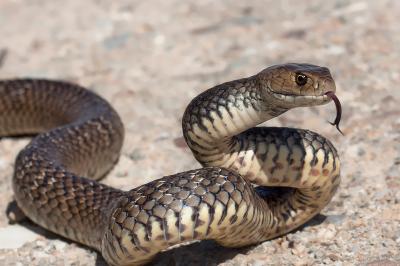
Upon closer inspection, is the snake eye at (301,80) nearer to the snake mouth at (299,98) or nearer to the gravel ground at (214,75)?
the snake mouth at (299,98)

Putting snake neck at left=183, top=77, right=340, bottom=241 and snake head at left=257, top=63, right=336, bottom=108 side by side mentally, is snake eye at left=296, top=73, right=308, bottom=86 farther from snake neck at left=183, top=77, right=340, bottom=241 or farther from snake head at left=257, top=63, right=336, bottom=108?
snake neck at left=183, top=77, right=340, bottom=241

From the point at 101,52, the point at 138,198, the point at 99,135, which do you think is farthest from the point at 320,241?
the point at 101,52

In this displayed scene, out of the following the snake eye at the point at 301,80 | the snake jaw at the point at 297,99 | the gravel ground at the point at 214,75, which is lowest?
the gravel ground at the point at 214,75

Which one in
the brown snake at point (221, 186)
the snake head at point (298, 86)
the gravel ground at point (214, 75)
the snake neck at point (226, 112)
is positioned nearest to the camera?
the brown snake at point (221, 186)

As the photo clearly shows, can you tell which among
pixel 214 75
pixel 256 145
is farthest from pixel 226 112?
pixel 214 75

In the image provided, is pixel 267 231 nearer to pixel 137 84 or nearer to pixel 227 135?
pixel 227 135

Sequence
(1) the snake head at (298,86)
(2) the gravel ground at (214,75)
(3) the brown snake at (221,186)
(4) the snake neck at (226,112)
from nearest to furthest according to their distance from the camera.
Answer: (3) the brown snake at (221,186) < (1) the snake head at (298,86) < (4) the snake neck at (226,112) < (2) the gravel ground at (214,75)

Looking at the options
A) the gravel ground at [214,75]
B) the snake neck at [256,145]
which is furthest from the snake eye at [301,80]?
the gravel ground at [214,75]

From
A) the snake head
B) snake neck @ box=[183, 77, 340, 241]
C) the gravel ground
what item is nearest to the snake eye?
the snake head
